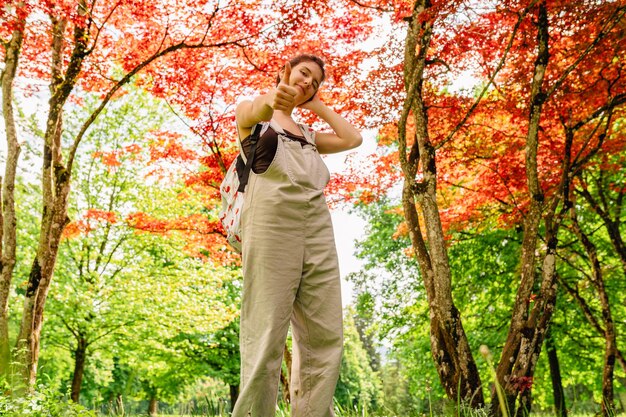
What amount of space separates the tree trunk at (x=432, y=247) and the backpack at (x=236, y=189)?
2845 millimetres

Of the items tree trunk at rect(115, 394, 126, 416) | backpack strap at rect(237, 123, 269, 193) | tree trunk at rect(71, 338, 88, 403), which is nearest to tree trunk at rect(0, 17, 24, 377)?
tree trunk at rect(115, 394, 126, 416)

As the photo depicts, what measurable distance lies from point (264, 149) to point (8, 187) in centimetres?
481

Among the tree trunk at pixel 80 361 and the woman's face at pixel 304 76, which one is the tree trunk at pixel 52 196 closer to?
the woman's face at pixel 304 76

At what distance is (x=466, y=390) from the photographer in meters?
4.57

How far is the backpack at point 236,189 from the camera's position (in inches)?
87.3

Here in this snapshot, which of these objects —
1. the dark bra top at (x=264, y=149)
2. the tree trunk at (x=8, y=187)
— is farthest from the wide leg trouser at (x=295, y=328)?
the tree trunk at (x=8, y=187)

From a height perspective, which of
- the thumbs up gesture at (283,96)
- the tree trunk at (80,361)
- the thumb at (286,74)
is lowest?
the tree trunk at (80,361)

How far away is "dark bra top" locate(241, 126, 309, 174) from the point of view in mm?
2184

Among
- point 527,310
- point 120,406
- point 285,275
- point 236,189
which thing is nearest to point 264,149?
point 236,189

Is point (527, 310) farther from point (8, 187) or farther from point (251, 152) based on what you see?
point (8, 187)

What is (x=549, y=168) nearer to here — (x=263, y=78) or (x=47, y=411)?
(x=263, y=78)

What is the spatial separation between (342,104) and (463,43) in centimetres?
170

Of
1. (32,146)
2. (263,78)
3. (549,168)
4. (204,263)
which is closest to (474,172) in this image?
(549,168)

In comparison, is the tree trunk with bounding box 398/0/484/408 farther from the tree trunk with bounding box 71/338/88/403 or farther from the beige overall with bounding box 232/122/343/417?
the tree trunk with bounding box 71/338/88/403
